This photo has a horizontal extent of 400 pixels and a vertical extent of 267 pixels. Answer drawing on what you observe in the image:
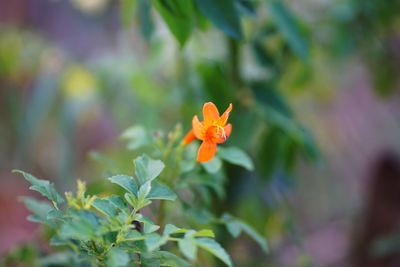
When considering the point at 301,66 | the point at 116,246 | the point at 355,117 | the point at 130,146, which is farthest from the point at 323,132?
the point at 116,246

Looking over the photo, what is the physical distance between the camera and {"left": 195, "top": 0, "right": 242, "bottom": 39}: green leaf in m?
0.60

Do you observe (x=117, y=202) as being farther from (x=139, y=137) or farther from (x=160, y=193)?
(x=139, y=137)

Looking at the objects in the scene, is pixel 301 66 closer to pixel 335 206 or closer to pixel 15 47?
pixel 15 47

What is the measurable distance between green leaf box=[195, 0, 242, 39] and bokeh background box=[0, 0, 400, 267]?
46mm

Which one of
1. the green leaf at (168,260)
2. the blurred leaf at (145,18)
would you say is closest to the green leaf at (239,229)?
the green leaf at (168,260)

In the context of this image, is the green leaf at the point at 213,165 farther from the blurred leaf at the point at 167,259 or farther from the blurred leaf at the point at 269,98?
the blurred leaf at the point at 269,98

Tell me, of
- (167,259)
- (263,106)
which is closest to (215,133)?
(167,259)

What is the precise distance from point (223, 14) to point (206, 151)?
197mm

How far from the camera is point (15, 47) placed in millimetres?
1412

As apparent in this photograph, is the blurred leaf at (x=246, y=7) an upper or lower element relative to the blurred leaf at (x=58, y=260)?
upper

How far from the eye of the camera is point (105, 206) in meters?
0.43

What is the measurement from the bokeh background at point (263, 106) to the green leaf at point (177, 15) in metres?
0.02

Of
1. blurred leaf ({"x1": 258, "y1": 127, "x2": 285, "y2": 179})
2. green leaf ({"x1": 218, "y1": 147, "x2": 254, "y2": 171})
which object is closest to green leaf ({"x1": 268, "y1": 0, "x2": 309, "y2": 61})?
blurred leaf ({"x1": 258, "y1": 127, "x2": 285, "y2": 179})

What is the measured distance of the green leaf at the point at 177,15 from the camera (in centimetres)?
57
